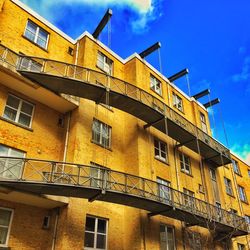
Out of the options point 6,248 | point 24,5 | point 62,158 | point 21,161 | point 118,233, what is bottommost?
point 6,248

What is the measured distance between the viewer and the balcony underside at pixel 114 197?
12.2m

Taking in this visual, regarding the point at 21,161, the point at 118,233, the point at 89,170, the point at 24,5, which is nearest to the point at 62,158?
the point at 89,170

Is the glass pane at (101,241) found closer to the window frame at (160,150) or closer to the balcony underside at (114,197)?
the balcony underside at (114,197)

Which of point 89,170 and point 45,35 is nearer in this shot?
point 89,170

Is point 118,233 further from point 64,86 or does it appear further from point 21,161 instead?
point 64,86

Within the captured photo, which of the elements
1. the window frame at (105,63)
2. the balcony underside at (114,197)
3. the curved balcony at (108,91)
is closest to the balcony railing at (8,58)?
the curved balcony at (108,91)

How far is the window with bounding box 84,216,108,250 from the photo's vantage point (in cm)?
1452

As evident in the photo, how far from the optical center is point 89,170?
14828mm

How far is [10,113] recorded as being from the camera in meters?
14.8

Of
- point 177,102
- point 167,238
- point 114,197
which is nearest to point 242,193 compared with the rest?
point 177,102

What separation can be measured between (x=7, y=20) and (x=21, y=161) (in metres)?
9.12

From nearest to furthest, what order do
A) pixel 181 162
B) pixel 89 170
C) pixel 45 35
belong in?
pixel 89 170 < pixel 45 35 < pixel 181 162

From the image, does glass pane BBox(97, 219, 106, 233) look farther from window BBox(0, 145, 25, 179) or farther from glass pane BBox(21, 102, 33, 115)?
glass pane BBox(21, 102, 33, 115)

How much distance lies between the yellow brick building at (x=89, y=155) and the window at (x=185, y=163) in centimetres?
14
